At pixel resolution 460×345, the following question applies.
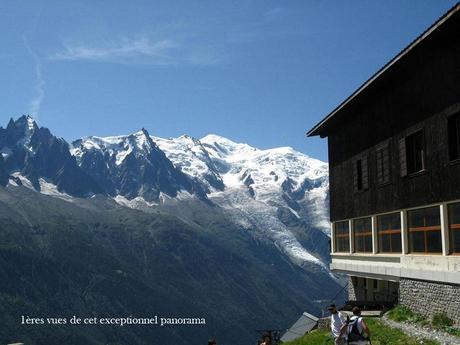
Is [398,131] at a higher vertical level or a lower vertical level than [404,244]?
higher

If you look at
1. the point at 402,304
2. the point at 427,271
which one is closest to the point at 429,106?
the point at 427,271

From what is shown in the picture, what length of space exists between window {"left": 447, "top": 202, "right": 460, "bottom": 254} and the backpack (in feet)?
27.2

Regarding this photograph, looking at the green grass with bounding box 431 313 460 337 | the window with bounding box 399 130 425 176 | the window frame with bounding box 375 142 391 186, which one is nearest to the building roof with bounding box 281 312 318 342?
the window frame with bounding box 375 142 391 186

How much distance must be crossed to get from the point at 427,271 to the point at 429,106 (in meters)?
7.75

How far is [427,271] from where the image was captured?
1101 inches

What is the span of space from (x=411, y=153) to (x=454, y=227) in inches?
211

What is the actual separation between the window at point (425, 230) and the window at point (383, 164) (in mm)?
3185

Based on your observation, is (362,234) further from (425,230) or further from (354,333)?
(354,333)

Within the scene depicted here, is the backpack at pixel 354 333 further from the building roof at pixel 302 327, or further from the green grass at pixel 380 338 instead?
the building roof at pixel 302 327

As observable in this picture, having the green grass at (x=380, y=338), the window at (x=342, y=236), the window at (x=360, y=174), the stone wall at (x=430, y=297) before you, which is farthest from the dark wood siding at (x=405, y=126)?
the green grass at (x=380, y=338)

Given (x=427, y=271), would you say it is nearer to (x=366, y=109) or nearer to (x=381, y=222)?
(x=381, y=222)

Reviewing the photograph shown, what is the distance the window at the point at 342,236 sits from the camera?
136ft

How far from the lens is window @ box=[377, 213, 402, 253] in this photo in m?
32.2

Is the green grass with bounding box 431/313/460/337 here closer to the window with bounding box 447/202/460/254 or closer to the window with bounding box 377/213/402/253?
the window with bounding box 447/202/460/254
